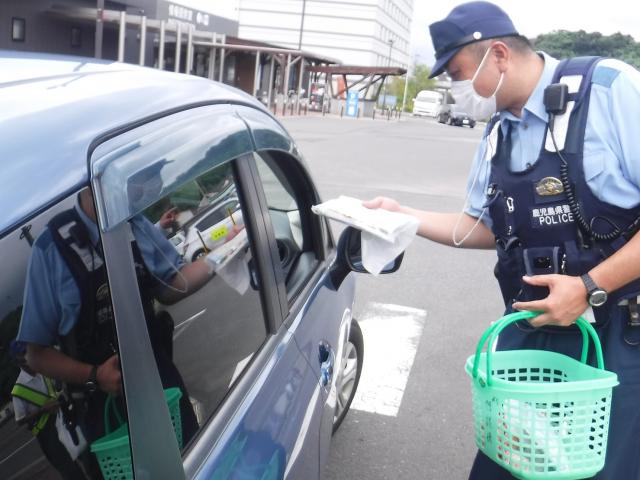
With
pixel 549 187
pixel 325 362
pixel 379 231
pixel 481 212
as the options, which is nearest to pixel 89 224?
pixel 379 231

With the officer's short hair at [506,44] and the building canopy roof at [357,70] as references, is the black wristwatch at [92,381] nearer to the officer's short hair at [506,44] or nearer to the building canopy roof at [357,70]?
the officer's short hair at [506,44]

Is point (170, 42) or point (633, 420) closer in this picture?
point (633, 420)

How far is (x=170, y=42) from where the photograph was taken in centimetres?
3500

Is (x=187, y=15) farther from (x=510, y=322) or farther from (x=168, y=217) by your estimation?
(x=168, y=217)

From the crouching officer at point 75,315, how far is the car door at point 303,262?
87 centimetres

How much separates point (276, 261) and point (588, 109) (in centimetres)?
104

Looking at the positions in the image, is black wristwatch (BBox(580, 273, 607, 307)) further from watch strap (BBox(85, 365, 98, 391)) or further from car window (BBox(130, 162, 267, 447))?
watch strap (BBox(85, 365, 98, 391))

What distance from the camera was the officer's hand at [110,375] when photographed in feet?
3.92

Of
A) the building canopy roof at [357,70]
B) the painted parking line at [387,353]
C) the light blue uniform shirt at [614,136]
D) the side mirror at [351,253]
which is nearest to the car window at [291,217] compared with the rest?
the side mirror at [351,253]

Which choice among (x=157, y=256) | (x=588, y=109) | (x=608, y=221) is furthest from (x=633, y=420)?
(x=157, y=256)

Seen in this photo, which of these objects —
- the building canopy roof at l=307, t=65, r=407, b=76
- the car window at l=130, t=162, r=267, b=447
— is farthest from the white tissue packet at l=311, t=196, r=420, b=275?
the building canopy roof at l=307, t=65, r=407, b=76

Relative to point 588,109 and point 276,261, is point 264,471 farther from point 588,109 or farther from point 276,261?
point 588,109

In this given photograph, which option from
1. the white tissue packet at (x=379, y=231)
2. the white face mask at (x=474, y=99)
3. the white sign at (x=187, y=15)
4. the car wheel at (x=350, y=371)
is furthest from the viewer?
the white sign at (x=187, y=15)

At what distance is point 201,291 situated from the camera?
1670 millimetres
